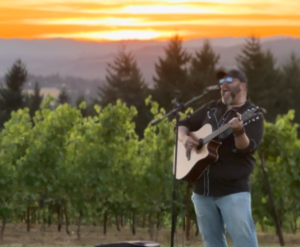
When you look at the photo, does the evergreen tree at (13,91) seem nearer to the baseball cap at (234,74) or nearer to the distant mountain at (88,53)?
the distant mountain at (88,53)

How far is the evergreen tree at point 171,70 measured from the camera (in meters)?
59.4

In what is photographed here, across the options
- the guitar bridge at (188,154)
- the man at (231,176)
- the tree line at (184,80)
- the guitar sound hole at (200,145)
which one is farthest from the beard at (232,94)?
the tree line at (184,80)

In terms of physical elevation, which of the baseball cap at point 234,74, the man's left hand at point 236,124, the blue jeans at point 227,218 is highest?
the baseball cap at point 234,74

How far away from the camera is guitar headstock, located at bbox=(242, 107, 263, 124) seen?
4.36 meters

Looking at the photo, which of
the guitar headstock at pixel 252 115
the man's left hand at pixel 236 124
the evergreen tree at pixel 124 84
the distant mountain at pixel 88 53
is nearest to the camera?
the man's left hand at pixel 236 124

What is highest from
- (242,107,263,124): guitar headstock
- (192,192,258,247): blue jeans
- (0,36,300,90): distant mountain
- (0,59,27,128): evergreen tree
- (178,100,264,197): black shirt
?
(0,36,300,90): distant mountain

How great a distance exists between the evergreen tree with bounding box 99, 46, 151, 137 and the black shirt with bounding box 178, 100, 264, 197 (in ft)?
164

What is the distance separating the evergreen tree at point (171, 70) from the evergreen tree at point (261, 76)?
537 centimetres

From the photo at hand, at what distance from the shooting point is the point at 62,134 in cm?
974

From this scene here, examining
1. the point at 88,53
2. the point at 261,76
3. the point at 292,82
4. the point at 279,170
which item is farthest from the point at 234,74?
the point at 88,53

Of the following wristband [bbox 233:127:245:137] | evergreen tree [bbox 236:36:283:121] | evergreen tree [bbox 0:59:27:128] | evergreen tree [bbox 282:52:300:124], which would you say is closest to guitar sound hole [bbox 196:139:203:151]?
wristband [bbox 233:127:245:137]

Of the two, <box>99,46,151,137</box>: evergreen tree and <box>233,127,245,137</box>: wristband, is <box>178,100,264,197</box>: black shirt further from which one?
<box>99,46,151,137</box>: evergreen tree

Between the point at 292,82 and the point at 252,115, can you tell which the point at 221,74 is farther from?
the point at 292,82

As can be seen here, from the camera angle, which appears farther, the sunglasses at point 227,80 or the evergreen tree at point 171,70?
the evergreen tree at point 171,70
